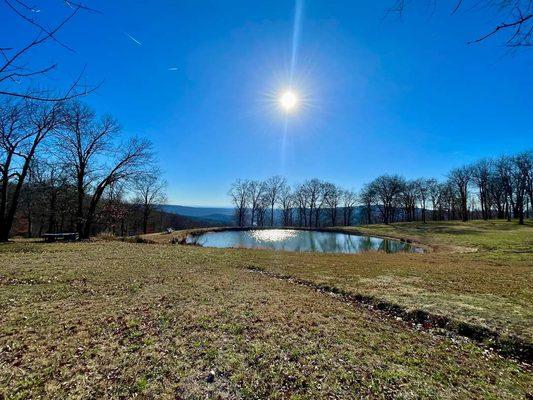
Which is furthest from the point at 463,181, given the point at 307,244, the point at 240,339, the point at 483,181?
the point at 240,339

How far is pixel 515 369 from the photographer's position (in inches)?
169

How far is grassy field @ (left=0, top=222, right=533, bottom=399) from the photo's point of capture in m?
3.67

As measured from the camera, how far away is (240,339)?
4.92 meters

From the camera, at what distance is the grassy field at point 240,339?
367 centimetres

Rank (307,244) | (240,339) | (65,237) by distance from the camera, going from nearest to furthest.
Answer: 1. (240,339)
2. (65,237)
3. (307,244)

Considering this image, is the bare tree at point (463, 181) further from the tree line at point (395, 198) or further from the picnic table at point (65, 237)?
the picnic table at point (65, 237)

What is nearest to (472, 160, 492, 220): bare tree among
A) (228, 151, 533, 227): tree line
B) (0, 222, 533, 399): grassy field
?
(228, 151, 533, 227): tree line

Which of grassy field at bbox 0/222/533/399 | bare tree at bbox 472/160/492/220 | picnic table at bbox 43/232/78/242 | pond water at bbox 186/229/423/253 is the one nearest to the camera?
grassy field at bbox 0/222/533/399

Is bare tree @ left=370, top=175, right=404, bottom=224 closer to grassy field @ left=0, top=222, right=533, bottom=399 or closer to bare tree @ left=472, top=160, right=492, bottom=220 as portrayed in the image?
bare tree @ left=472, top=160, right=492, bottom=220

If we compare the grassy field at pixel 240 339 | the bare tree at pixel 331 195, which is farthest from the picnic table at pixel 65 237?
the bare tree at pixel 331 195

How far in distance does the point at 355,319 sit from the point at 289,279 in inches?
173

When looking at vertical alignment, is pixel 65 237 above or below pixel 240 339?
above

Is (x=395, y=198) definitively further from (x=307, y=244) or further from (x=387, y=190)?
(x=307, y=244)

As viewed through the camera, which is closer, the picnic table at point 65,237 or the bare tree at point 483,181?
the picnic table at point 65,237
